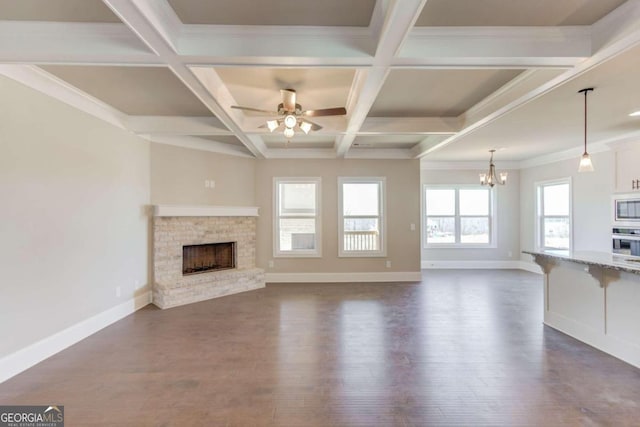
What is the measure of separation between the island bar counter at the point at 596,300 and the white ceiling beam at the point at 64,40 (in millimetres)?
4716

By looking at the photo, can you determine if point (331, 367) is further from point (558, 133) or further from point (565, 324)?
point (558, 133)

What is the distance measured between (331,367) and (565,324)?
2.94m

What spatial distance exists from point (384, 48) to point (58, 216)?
3614mm

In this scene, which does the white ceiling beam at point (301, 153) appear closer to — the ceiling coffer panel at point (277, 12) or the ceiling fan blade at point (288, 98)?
the ceiling fan blade at point (288, 98)

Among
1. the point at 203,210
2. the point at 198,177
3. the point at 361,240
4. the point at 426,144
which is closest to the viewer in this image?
the point at 203,210

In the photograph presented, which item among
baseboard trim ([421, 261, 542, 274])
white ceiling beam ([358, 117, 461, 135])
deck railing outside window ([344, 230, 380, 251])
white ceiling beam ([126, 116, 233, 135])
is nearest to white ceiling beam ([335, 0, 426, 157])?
white ceiling beam ([358, 117, 461, 135])

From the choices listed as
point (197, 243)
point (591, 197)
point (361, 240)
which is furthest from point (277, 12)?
point (591, 197)

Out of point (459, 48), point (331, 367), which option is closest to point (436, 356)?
point (331, 367)

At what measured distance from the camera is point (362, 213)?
6.50 metres

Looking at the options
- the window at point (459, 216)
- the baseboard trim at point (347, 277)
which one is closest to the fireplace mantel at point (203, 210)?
the baseboard trim at point (347, 277)

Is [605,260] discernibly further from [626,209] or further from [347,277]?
[347,277]

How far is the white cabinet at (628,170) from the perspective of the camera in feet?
15.8

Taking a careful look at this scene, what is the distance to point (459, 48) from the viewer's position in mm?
2336

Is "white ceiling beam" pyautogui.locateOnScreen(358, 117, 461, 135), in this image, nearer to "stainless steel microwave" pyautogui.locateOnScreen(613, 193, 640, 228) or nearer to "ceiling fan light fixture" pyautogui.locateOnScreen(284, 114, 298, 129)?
"ceiling fan light fixture" pyautogui.locateOnScreen(284, 114, 298, 129)
